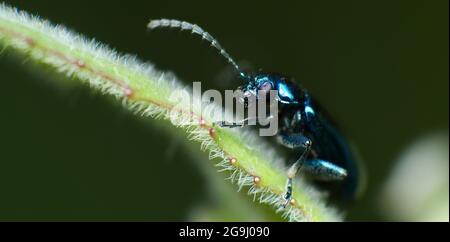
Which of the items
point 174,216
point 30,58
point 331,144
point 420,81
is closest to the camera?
point 30,58

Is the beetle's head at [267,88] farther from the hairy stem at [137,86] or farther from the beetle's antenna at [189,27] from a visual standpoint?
the hairy stem at [137,86]

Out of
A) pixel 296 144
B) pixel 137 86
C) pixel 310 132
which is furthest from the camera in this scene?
pixel 310 132

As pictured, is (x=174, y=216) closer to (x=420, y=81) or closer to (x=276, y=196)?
(x=276, y=196)

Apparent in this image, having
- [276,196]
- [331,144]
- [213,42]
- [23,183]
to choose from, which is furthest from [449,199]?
[23,183]

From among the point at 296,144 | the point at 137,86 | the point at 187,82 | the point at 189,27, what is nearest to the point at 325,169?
the point at 296,144

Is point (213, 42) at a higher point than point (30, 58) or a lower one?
higher

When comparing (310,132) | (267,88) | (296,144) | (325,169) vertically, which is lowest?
(325,169)

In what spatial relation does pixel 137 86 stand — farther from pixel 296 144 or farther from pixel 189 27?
pixel 296 144
